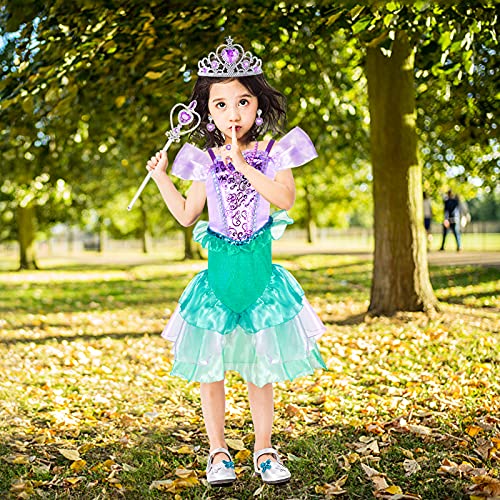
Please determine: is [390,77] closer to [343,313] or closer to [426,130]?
[343,313]

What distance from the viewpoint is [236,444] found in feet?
14.9

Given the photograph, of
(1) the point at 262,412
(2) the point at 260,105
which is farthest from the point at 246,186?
(1) the point at 262,412

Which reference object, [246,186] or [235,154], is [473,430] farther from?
[235,154]

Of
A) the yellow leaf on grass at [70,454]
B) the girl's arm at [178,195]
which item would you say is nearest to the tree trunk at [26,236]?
the yellow leaf on grass at [70,454]

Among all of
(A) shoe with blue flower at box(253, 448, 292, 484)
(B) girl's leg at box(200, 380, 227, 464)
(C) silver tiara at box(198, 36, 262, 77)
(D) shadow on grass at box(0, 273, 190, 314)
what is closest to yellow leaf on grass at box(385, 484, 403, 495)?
(A) shoe with blue flower at box(253, 448, 292, 484)

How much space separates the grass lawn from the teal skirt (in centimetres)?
75

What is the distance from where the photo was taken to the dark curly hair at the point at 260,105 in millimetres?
3732

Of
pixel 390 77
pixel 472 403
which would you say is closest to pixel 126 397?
pixel 472 403

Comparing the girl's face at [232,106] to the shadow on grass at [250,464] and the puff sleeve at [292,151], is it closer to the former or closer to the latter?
the puff sleeve at [292,151]

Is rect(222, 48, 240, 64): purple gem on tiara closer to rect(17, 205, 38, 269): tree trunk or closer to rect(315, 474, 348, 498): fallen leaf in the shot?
rect(315, 474, 348, 498): fallen leaf

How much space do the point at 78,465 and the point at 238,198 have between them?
2.03 m

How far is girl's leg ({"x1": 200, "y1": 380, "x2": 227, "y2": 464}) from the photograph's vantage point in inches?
149

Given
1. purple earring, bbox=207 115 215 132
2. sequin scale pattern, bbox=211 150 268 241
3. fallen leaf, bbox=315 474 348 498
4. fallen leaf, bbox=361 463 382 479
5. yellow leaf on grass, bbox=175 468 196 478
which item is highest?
purple earring, bbox=207 115 215 132

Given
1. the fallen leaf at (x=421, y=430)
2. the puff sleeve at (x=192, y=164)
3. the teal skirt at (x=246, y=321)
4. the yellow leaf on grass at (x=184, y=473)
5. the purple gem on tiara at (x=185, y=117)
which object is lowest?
the fallen leaf at (x=421, y=430)
